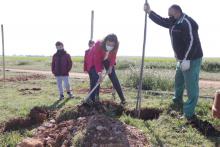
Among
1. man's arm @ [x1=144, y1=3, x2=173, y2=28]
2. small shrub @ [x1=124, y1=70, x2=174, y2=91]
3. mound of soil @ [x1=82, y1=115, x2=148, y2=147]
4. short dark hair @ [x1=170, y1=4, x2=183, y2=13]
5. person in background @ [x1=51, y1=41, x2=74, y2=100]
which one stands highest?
short dark hair @ [x1=170, y1=4, x2=183, y2=13]

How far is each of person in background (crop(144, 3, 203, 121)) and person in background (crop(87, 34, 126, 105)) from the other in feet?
3.21

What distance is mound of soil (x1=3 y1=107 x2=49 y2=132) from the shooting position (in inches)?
311

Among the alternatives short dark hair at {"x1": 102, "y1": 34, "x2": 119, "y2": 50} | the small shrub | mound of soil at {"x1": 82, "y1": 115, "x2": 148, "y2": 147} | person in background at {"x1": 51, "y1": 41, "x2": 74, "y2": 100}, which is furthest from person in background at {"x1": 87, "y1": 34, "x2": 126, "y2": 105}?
the small shrub

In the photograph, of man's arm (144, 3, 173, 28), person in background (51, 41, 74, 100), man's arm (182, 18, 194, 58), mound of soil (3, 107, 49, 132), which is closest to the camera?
man's arm (182, 18, 194, 58)

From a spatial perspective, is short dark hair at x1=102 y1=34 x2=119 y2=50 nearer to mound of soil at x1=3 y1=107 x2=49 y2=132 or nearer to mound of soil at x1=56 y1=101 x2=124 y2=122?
mound of soil at x1=56 y1=101 x2=124 y2=122

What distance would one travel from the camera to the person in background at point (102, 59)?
7.99 metres

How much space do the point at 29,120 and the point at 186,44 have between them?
3387mm

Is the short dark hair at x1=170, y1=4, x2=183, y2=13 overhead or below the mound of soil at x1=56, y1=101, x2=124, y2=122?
overhead

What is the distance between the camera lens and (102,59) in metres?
8.40

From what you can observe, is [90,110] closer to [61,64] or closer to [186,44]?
[186,44]

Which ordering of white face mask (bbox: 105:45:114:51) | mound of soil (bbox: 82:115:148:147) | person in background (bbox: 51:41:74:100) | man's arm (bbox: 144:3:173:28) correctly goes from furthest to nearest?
person in background (bbox: 51:41:74:100) < white face mask (bbox: 105:45:114:51) < man's arm (bbox: 144:3:173:28) < mound of soil (bbox: 82:115:148:147)

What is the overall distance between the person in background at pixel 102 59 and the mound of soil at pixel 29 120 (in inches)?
38.6

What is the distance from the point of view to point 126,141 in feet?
19.7

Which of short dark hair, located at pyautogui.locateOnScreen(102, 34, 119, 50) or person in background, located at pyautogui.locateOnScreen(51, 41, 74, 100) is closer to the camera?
short dark hair, located at pyautogui.locateOnScreen(102, 34, 119, 50)
